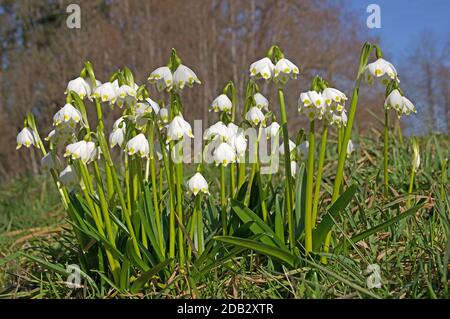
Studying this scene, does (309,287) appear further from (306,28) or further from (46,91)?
(46,91)

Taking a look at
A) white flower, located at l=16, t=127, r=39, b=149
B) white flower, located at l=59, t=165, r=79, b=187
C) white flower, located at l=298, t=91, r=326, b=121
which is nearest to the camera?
white flower, located at l=298, t=91, r=326, b=121

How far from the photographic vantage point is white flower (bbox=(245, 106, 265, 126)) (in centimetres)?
192

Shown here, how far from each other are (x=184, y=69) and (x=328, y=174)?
194cm

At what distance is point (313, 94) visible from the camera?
166 centimetres

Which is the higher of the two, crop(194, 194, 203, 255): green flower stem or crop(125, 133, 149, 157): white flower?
crop(125, 133, 149, 157): white flower

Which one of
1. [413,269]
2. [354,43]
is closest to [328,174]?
[413,269]

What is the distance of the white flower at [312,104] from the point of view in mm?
1653

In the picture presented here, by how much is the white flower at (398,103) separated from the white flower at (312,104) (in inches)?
18.3

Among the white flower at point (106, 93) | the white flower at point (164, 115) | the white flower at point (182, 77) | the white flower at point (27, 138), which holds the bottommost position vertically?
the white flower at point (27, 138)

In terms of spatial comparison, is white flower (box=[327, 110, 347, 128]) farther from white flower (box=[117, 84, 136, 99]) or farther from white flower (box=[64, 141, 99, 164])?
white flower (box=[64, 141, 99, 164])

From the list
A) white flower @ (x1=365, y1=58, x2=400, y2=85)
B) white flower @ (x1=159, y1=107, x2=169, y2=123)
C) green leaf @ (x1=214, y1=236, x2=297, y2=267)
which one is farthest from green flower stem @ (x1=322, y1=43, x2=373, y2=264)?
white flower @ (x1=159, y1=107, x2=169, y2=123)

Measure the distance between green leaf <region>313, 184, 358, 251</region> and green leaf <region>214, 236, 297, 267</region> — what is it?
0.36 ft

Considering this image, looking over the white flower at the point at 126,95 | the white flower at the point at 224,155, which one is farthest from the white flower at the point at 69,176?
the white flower at the point at 224,155

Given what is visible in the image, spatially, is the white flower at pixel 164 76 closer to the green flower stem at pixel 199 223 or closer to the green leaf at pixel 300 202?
the green flower stem at pixel 199 223
